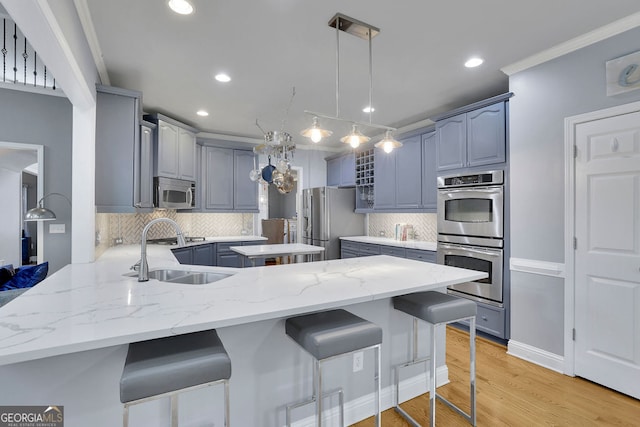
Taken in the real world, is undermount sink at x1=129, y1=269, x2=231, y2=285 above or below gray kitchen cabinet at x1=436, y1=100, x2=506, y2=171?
below

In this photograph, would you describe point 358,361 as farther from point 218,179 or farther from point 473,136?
point 218,179

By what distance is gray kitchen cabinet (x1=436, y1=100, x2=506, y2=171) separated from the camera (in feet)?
9.97

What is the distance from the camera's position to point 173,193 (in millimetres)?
4184

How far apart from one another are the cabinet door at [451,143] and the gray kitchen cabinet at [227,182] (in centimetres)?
312

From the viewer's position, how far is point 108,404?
1.38 meters

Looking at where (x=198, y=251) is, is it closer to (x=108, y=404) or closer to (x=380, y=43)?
(x=108, y=404)

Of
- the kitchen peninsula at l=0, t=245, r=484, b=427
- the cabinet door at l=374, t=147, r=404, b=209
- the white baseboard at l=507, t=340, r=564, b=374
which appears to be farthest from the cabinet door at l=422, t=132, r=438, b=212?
the kitchen peninsula at l=0, t=245, r=484, b=427

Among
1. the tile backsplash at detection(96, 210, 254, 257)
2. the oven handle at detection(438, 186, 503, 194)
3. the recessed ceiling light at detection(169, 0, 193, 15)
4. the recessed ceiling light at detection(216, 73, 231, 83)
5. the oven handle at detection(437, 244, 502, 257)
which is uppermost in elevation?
the recessed ceiling light at detection(216, 73, 231, 83)

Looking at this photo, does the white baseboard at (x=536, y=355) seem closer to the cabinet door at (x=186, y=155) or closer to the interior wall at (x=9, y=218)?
the cabinet door at (x=186, y=155)

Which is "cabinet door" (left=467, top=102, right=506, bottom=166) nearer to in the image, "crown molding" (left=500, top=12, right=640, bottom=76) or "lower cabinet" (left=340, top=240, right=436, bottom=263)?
"crown molding" (left=500, top=12, right=640, bottom=76)

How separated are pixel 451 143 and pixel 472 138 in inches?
10.6

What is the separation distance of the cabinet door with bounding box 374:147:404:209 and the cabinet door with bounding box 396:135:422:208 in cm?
9

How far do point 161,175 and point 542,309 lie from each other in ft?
14.3

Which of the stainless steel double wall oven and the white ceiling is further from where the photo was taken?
the stainless steel double wall oven
